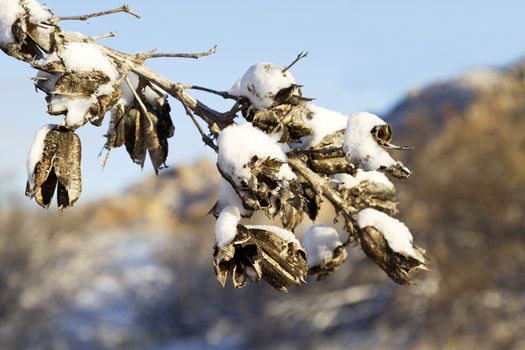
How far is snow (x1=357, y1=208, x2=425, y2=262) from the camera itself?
832 millimetres

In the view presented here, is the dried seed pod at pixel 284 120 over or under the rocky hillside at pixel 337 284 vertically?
over

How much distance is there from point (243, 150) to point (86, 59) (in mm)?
184

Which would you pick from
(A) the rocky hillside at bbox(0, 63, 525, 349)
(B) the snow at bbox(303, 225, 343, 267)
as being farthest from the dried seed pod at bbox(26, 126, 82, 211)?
(A) the rocky hillside at bbox(0, 63, 525, 349)

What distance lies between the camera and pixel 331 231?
3.26ft

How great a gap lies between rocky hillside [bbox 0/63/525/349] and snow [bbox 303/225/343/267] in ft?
29.5

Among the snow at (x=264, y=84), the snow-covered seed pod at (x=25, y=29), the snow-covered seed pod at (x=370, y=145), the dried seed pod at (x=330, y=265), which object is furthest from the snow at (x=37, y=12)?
the dried seed pod at (x=330, y=265)

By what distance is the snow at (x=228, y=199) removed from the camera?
0.75 metres

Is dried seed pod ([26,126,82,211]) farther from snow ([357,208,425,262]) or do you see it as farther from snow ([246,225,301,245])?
snow ([357,208,425,262])

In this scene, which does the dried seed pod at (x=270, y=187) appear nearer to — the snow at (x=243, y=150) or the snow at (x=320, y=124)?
the snow at (x=243, y=150)

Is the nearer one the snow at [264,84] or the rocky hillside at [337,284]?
the snow at [264,84]

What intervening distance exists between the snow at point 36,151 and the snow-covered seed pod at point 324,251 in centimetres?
36

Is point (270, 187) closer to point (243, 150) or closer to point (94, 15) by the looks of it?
point (243, 150)

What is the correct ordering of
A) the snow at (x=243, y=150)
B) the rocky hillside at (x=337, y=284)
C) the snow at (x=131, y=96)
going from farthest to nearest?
the rocky hillside at (x=337, y=284) < the snow at (x=131, y=96) < the snow at (x=243, y=150)

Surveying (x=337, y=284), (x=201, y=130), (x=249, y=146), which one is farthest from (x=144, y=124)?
(x=337, y=284)
